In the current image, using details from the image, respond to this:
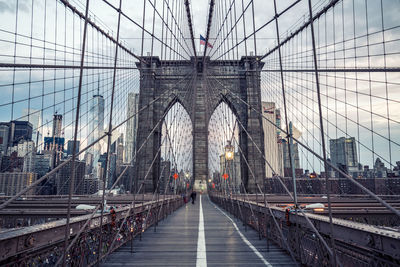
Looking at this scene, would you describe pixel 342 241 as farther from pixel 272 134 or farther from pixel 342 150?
pixel 272 134

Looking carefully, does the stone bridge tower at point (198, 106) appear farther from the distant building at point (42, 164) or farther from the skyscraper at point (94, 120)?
the distant building at point (42, 164)

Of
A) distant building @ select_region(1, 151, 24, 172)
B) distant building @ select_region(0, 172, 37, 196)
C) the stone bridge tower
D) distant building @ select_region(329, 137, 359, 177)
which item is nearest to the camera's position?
distant building @ select_region(1, 151, 24, 172)

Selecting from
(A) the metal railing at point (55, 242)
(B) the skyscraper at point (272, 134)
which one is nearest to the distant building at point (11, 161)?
(A) the metal railing at point (55, 242)

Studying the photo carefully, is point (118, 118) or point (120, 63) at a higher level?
point (120, 63)

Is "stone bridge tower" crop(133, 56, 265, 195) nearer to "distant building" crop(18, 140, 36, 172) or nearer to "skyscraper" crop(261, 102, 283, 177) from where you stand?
"skyscraper" crop(261, 102, 283, 177)

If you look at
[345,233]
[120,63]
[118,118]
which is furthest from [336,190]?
[345,233]

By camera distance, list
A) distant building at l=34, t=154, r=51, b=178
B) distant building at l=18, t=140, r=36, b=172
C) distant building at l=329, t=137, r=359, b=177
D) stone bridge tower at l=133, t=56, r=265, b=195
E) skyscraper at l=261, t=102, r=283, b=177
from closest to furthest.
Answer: distant building at l=18, t=140, r=36, b=172
distant building at l=34, t=154, r=51, b=178
distant building at l=329, t=137, r=359, b=177
skyscraper at l=261, t=102, r=283, b=177
stone bridge tower at l=133, t=56, r=265, b=195

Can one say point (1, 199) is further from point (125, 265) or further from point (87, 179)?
point (125, 265)

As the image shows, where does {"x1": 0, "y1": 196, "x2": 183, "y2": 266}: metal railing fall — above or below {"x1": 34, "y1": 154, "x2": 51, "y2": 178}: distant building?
below

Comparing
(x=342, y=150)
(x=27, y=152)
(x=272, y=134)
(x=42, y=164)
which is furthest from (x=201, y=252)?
(x=272, y=134)

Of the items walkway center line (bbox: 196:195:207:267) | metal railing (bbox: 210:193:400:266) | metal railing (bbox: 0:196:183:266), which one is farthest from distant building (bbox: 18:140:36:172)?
metal railing (bbox: 210:193:400:266)

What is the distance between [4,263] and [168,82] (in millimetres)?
31997

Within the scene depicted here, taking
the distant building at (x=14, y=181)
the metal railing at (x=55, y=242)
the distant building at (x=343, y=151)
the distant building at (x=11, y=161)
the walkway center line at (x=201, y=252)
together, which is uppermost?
the distant building at (x=343, y=151)

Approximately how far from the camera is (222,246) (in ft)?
17.1
